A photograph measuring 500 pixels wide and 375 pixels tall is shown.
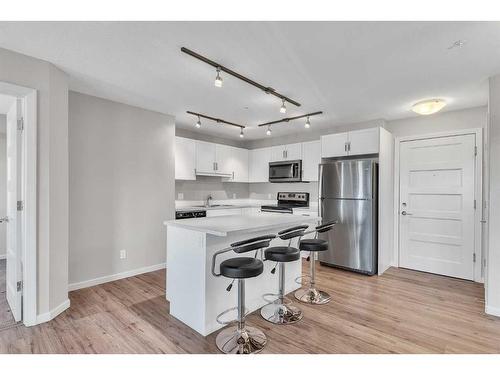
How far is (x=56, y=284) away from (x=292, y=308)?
7.79ft

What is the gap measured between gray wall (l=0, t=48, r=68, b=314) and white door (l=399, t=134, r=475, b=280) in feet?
15.3

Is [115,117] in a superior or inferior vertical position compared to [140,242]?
superior

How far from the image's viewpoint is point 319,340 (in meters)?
2.14

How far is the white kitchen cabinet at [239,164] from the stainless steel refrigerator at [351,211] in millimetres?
1984

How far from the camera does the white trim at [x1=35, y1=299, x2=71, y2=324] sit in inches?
93.2

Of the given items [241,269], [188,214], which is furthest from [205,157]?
[241,269]

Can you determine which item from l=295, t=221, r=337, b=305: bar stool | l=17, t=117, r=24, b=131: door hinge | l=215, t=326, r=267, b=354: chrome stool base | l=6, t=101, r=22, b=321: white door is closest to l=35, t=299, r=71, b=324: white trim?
l=6, t=101, r=22, b=321: white door

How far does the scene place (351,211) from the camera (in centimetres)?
401

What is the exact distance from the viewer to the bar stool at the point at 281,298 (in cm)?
236

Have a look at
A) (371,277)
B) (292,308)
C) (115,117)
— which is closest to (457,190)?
(371,277)

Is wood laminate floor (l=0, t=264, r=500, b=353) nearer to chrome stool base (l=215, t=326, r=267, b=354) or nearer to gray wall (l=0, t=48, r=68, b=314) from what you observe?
chrome stool base (l=215, t=326, r=267, b=354)

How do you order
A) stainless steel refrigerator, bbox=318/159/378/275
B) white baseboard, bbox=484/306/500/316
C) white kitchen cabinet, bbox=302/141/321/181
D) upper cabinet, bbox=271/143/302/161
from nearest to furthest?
1. white baseboard, bbox=484/306/500/316
2. stainless steel refrigerator, bbox=318/159/378/275
3. white kitchen cabinet, bbox=302/141/321/181
4. upper cabinet, bbox=271/143/302/161
